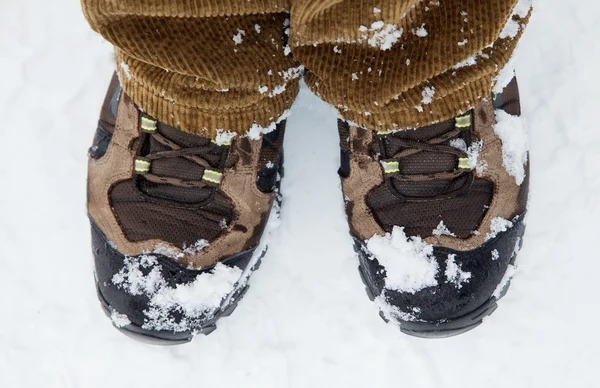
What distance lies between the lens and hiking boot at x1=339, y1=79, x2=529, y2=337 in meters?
0.85

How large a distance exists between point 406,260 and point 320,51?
15.3 inches

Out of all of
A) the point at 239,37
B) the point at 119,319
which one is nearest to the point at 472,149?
the point at 239,37

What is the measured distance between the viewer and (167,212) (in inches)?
34.1

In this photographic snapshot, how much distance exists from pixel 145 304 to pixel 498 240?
0.60 m

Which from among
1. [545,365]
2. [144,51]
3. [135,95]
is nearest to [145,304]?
[135,95]

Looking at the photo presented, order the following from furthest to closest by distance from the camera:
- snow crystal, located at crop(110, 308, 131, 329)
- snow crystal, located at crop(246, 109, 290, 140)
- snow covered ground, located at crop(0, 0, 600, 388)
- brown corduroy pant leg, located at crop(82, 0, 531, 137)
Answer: snow covered ground, located at crop(0, 0, 600, 388) < snow crystal, located at crop(110, 308, 131, 329) < snow crystal, located at crop(246, 109, 290, 140) < brown corduroy pant leg, located at crop(82, 0, 531, 137)

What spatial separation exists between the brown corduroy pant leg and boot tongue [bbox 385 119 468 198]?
0.35 ft

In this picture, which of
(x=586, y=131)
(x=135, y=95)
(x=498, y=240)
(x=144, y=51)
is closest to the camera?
(x=144, y=51)

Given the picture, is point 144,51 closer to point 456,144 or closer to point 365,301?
point 456,144

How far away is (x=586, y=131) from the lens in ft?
3.65

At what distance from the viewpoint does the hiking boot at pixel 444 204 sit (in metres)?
0.85
